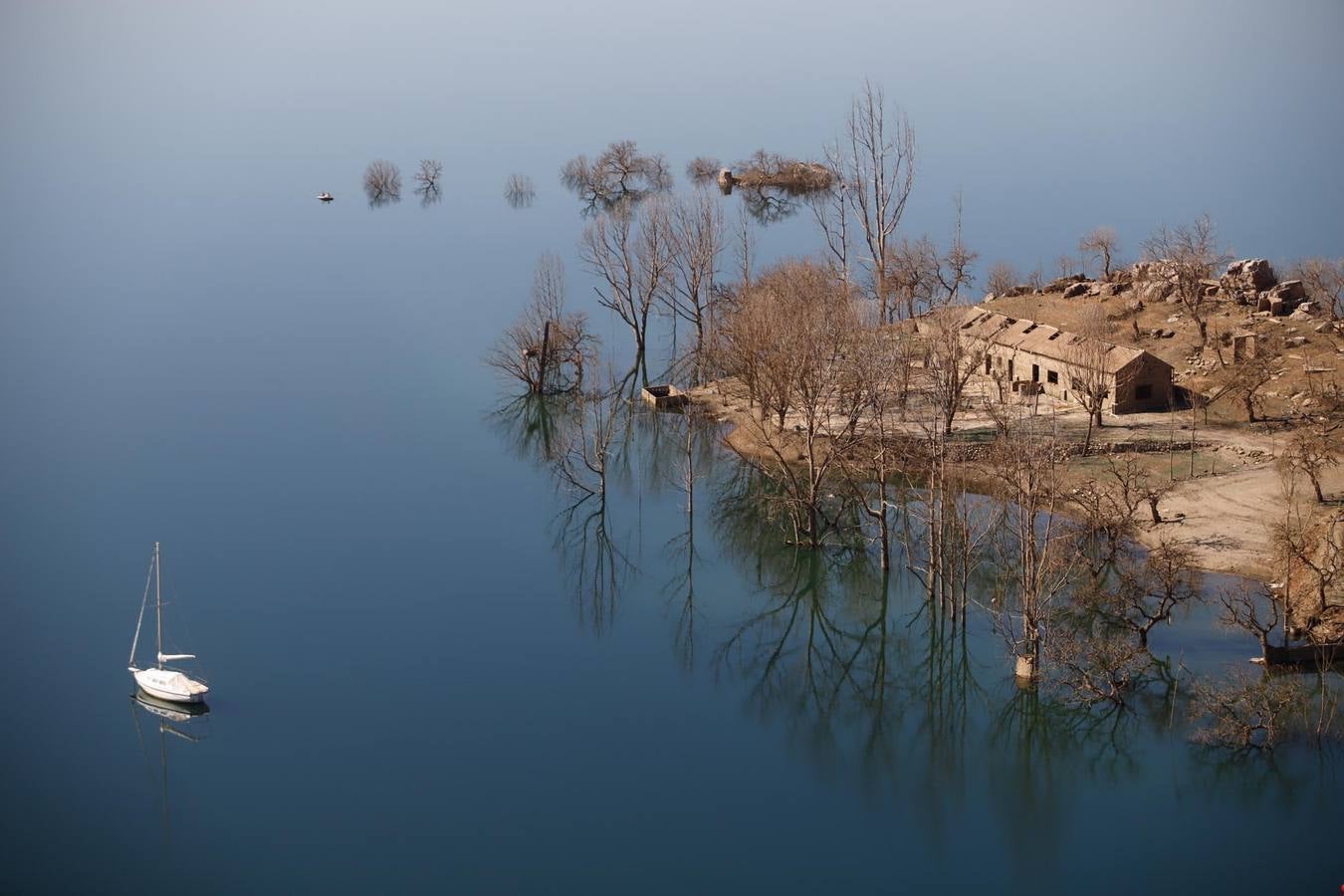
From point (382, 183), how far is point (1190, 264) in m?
60.2

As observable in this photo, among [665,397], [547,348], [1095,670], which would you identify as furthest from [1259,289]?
[1095,670]

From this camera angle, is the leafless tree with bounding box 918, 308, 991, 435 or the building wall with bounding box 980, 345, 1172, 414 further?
the building wall with bounding box 980, 345, 1172, 414

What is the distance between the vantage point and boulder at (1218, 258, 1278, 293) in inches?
2290

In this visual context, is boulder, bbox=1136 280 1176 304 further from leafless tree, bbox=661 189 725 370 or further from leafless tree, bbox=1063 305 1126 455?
leafless tree, bbox=661 189 725 370

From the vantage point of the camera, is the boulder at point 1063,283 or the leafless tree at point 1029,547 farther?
the boulder at point 1063,283

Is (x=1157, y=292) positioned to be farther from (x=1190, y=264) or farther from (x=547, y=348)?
(x=547, y=348)

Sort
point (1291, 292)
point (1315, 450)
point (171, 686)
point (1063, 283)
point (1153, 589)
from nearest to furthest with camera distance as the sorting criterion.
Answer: point (171, 686), point (1153, 589), point (1315, 450), point (1291, 292), point (1063, 283)

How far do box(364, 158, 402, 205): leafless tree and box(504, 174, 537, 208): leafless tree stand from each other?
7.32 meters

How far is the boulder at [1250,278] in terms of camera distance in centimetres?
5816

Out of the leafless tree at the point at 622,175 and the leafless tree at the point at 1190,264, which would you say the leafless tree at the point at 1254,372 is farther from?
the leafless tree at the point at 622,175

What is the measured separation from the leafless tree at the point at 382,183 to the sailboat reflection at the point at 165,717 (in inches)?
2738

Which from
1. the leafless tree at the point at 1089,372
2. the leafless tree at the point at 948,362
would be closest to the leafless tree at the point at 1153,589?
the leafless tree at the point at 948,362

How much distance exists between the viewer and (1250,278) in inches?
2291

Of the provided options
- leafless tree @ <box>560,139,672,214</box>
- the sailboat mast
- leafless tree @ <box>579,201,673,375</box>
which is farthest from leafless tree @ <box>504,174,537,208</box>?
the sailboat mast
